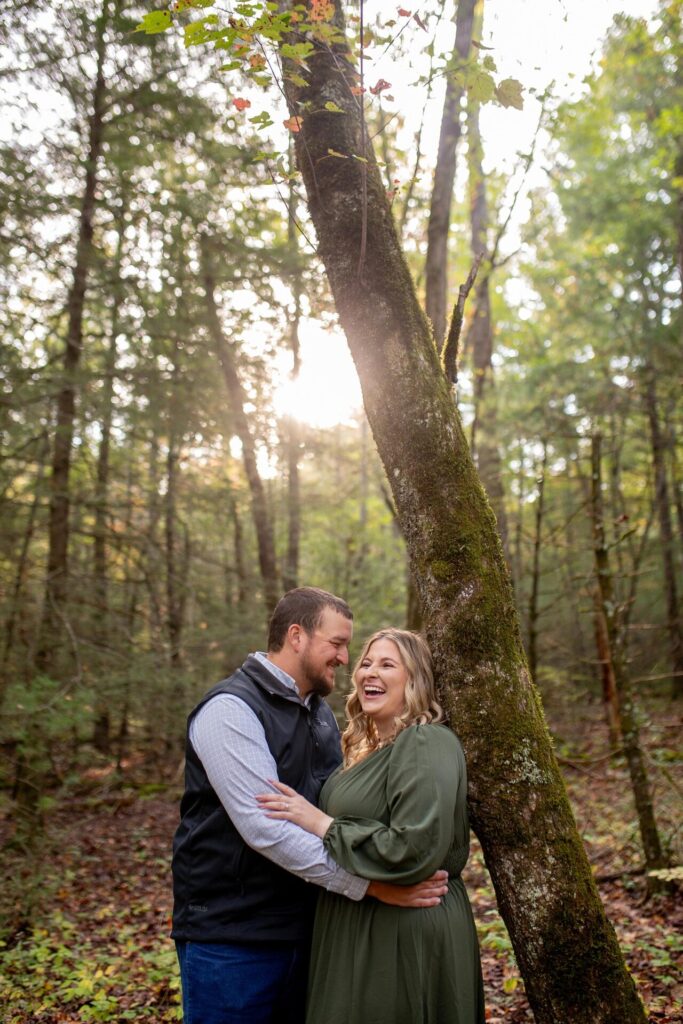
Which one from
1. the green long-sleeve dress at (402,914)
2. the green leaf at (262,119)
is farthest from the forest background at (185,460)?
the green long-sleeve dress at (402,914)

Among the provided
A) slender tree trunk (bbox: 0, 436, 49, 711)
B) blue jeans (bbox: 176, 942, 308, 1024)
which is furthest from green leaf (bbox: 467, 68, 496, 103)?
slender tree trunk (bbox: 0, 436, 49, 711)

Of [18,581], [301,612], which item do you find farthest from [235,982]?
[18,581]

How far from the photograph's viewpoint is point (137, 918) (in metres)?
6.64

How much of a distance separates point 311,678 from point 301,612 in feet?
0.90

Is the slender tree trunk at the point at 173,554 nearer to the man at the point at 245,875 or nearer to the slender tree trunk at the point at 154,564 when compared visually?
the slender tree trunk at the point at 154,564

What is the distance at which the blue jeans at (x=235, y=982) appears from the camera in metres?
2.65

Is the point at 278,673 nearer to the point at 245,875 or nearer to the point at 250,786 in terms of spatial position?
the point at 250,786

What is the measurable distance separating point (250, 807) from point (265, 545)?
32.3ft

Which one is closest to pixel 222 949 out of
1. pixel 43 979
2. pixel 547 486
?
pixel 43 979

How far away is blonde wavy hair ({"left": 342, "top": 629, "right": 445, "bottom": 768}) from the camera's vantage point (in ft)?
9.09

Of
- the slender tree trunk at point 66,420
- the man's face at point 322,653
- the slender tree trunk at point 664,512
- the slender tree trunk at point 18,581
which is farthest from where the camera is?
the slender tree trunk at point 664,512

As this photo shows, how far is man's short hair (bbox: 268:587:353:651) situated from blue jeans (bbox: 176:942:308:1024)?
1.12 m

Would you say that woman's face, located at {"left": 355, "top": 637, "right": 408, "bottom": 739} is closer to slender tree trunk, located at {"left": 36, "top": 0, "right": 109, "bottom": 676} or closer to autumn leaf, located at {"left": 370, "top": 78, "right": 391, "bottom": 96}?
autumn leaf, located at {"left": 370, "top": 78, "right": 391, "bottom": 96}

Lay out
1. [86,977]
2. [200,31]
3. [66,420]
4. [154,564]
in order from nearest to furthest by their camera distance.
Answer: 1. [200,31]
2. [86,977]
3. [66,420]
4. [154,564]
